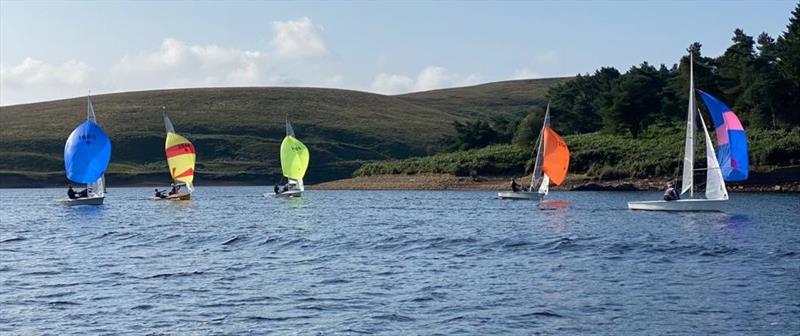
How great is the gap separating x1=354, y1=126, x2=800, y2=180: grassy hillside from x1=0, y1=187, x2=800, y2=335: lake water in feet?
116

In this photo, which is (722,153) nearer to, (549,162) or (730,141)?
→ (730,141)

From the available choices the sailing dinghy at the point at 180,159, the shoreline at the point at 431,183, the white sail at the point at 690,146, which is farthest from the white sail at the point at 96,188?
the white sail at the point at 690,146

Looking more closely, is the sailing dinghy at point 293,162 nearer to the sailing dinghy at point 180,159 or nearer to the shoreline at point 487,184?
the sailing dinghy at point 180,159

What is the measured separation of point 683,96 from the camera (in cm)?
10962

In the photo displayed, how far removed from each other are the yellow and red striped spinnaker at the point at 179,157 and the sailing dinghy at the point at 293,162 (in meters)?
8.49

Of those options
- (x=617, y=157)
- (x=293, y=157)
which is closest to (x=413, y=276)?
(x=293, y=157)

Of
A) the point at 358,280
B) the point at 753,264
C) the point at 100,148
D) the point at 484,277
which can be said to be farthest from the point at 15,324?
the point at 100,148

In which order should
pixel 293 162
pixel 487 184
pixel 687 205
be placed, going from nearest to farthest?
pixel 687 205
pixel 293 162
pixel 487 184

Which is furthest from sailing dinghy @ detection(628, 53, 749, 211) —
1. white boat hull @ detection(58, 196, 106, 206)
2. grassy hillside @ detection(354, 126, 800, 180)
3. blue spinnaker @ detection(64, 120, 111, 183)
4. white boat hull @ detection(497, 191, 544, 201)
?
white boat hull @ detection(58, 196, 106, 206)

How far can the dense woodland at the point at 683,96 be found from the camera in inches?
4097

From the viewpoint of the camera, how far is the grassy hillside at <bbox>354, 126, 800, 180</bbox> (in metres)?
93.6

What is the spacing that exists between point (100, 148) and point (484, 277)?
5378 centimetres

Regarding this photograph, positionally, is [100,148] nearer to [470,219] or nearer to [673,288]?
[470,219]

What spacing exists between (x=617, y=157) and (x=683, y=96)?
9.39m
